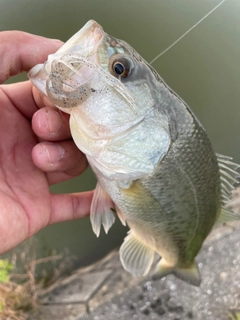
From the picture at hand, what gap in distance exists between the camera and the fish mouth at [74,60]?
1.08 meters

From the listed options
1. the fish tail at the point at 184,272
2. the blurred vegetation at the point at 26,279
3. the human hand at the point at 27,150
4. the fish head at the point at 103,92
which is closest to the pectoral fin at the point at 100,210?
the human hand at the point at 27,150

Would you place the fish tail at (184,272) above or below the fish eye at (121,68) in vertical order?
below

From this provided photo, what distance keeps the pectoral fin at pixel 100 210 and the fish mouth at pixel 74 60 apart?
0.58m

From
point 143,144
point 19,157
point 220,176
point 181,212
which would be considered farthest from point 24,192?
point 220,176

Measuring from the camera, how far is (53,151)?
4.66 ft

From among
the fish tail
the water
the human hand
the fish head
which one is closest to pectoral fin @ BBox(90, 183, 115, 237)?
the human hand

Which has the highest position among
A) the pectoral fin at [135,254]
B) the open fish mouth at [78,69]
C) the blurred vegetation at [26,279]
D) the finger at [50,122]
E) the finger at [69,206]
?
the open fish mouth at [78,69]

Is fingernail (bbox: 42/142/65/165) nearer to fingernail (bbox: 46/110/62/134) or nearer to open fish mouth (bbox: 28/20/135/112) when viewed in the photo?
fingernail (bbox: 46/110/62/134)

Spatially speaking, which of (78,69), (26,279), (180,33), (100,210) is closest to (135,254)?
(100,210)

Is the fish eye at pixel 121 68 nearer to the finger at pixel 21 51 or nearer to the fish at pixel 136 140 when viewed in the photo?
the fish at pixel 136 140

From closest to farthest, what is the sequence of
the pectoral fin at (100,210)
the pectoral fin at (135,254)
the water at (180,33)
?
the pectoral fin at (100,210)
the pectoral fin at (135,254)
the water at (180,33)

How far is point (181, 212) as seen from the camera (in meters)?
1.53

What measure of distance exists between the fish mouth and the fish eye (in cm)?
7

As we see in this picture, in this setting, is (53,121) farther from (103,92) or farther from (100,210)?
(100,210)
